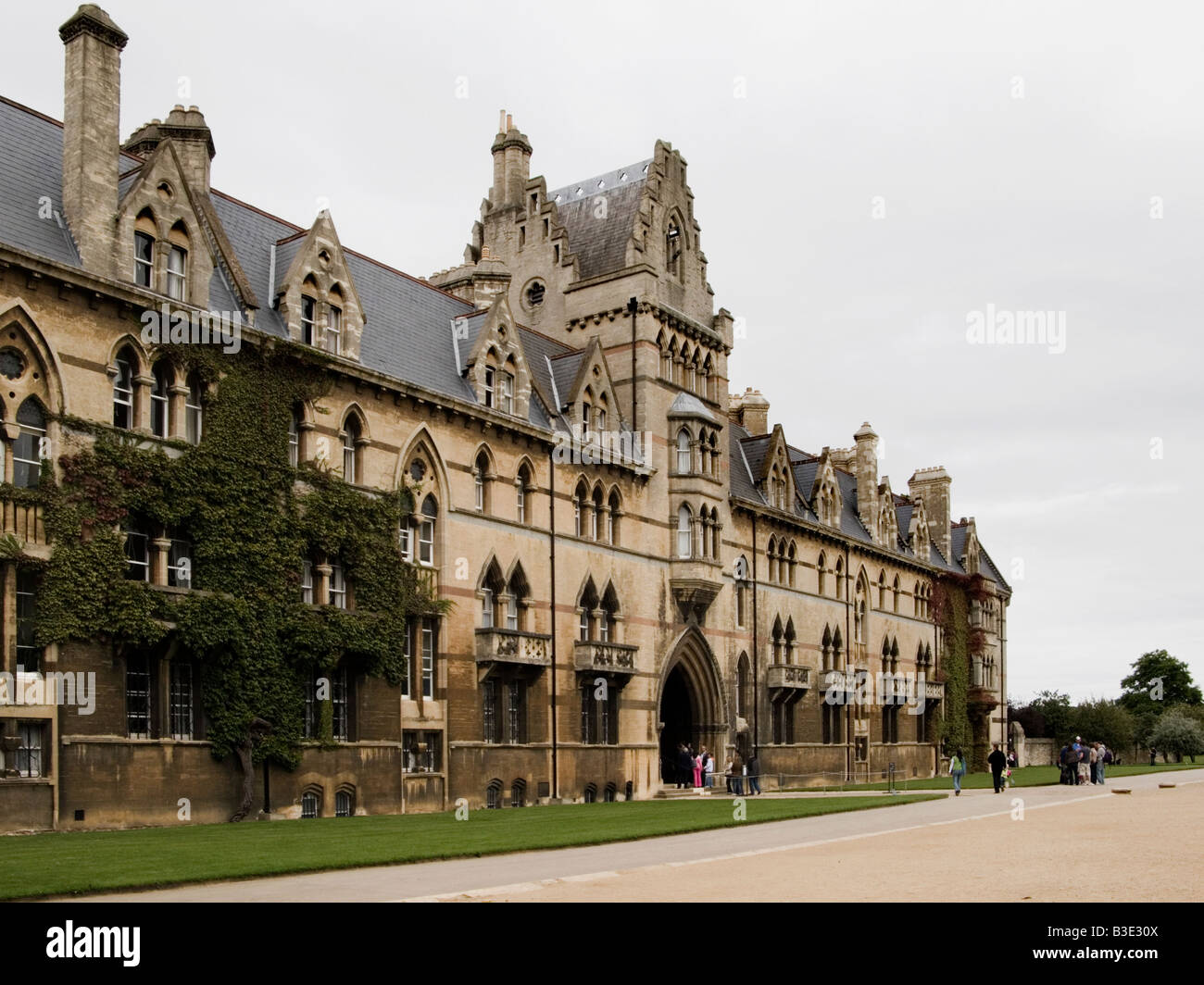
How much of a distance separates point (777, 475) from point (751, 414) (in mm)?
7378

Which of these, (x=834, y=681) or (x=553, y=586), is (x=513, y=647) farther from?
(x=834, y=681)

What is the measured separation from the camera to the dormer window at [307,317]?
33156 mm

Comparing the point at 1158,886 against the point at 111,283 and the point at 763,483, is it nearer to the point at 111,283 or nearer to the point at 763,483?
the point at 111,283

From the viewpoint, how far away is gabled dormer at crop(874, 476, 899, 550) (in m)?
66.4

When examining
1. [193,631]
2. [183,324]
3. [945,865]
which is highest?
[183,324]

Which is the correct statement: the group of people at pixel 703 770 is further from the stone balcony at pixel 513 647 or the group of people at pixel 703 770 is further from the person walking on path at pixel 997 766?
the stone balcony at pixel 513 647

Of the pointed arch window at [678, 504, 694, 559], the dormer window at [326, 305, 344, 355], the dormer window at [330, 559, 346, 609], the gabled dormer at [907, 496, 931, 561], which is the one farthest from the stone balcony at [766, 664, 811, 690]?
the dormer window at [326, 305, 344, 355]

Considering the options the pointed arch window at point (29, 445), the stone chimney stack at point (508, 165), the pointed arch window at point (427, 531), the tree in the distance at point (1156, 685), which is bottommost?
the tree in the distance at point (1156, 685)

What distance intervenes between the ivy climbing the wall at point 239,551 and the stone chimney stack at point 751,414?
30974 mm

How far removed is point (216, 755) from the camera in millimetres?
28484

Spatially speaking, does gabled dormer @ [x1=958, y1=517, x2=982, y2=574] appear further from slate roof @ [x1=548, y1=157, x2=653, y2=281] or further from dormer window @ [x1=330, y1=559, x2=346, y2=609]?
dormer window @ [x1=330, y1=559, x2=346, y2=609]

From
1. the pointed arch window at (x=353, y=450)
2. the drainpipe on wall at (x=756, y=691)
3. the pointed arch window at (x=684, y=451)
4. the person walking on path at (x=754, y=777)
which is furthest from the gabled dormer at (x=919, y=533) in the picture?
the pointed arch window at (x=353, y=450)
